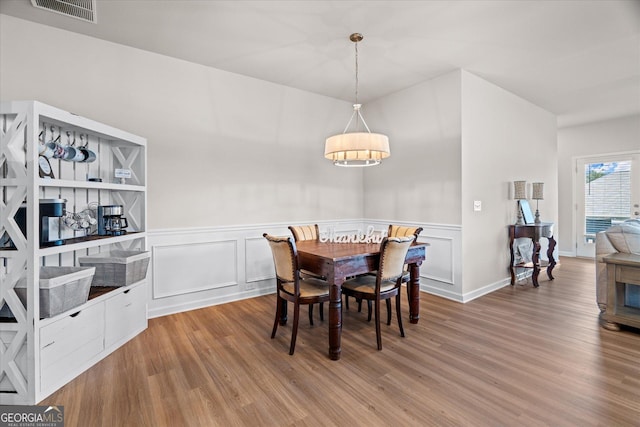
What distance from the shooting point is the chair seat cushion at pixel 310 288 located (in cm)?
254

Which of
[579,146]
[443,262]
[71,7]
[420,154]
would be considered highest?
[71,7]

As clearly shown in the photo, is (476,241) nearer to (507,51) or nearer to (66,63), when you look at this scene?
(507,51)

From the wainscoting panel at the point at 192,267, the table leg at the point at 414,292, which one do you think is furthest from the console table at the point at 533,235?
the wainscoting panel at the point at 192,267

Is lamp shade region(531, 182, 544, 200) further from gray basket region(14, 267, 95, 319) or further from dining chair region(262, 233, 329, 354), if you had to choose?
gray basket region(14, 267, 95, 319)

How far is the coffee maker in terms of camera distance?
2666mm

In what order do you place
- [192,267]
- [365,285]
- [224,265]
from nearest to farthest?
[365,285], [192,267], [224,265]

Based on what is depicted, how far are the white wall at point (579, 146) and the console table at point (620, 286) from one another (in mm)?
4107

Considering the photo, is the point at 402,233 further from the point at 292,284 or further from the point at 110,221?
the point at 110,221

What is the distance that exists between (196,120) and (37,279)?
2.24 m

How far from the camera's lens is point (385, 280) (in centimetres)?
266

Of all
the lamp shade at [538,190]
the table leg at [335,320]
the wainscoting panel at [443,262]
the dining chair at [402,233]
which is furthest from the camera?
the lamp shade at [538,190]

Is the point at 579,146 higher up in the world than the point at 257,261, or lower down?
higher up

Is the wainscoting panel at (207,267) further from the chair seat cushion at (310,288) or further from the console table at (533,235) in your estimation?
the console table at (533,235)

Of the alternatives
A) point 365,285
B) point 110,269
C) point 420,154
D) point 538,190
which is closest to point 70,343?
point 110,269
